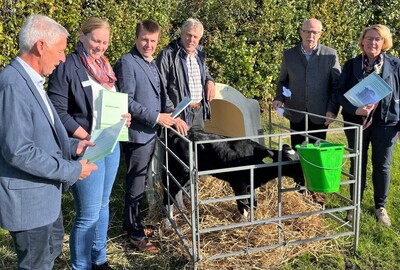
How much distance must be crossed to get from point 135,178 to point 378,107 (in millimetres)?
2343

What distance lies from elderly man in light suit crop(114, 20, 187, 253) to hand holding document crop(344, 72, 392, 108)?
5.03ft

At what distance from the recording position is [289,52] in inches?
182

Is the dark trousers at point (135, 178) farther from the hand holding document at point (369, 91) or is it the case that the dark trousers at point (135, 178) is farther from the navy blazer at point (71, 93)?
the hand holding document at point (369, 91)

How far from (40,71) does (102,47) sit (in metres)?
0.74

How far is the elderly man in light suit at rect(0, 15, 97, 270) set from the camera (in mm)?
2053

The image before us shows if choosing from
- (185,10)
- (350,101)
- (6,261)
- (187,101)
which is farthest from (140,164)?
(185,10)

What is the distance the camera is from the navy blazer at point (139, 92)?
336cm

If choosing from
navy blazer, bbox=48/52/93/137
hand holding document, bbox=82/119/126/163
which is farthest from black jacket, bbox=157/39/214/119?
hand holding document, bbox=82/119/126/163

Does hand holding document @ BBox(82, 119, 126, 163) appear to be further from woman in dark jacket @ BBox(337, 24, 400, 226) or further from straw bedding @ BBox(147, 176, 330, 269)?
woman in dark jacket @ BBox(337, 24, 400, 226)

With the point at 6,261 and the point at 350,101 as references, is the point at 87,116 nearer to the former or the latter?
the point at 6,261

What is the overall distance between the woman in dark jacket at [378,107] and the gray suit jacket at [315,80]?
21 centimetres

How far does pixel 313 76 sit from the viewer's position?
14.5ft

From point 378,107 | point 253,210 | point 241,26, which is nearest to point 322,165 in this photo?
point 253,210

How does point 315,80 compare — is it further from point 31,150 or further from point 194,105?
point 31,150
